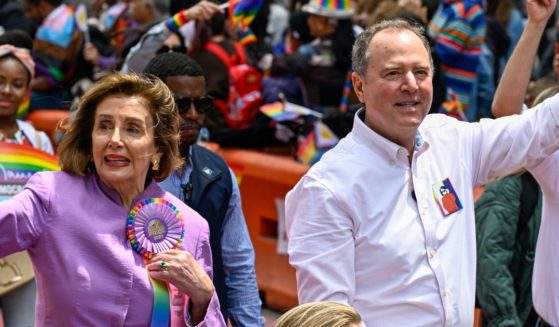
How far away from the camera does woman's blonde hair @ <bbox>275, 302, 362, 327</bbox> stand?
11.7 feet

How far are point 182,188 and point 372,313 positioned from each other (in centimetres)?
116

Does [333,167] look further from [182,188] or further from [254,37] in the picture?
[254,37]

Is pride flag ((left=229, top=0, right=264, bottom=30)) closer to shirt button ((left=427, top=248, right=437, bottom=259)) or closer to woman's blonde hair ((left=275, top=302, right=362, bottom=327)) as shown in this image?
shirt button ((left=427, top=248, right=437, bottom=259))

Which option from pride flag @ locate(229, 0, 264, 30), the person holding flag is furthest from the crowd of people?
pride flag @ locate(229, 0, 264, 30)

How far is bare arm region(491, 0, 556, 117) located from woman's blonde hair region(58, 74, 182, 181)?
1397 millimetres

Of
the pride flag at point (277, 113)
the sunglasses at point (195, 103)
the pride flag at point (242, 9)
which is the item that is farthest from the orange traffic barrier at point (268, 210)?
the sunglasses at point (195, 103)

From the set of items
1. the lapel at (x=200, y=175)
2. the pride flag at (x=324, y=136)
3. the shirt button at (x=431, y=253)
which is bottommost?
the pride flag at (x=324, y=136)

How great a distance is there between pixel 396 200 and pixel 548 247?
944mm

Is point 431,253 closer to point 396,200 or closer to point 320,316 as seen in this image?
point 396,200

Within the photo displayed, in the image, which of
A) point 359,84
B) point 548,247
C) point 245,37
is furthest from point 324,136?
point 359,84

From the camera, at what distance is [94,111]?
4410 millimetres

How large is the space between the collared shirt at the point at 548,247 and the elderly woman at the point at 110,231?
4.87 ft

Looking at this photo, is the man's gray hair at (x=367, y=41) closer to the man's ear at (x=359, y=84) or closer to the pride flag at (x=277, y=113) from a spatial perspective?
the man's ear at (x=359, y=84)

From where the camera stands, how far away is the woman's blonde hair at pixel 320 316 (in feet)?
11.7
